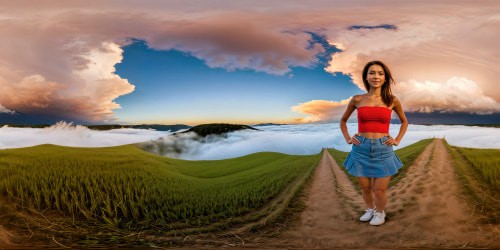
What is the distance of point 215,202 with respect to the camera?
201 inches

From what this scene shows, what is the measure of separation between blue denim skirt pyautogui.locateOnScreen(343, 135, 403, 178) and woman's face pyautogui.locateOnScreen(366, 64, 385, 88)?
0.78 metres

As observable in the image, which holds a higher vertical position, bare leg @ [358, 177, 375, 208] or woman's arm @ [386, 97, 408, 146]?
woman's arm @ [386, 97, 408, 146]

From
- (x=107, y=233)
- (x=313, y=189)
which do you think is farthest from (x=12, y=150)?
(x=313, y=189)

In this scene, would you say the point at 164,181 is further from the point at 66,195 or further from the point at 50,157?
the point at 50,157

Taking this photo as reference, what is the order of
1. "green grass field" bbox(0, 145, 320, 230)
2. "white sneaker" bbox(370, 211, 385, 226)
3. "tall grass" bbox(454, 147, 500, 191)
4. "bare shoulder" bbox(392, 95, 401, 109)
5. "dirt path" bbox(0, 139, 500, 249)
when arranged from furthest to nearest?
"tall grass" bbox(454, 147, 500, 191)
"white sneaker" bbox(370, 211, 385, 226)
"bare shoulder" bbox(392, 95, 401, 109)
"green grass field" bbox(0, 145, 320, 230)
"dirt path" bbox(0, 139, 500, 249)

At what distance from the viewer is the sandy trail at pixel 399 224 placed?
4.37m

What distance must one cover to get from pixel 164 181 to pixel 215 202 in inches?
52.1

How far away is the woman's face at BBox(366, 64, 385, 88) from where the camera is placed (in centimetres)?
477

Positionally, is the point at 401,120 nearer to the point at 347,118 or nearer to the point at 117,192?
the point at 347,118

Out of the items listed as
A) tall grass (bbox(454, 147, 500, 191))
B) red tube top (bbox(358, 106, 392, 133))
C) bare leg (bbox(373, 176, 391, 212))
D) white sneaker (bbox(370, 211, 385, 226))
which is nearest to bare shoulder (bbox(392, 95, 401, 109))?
red tube top (bbox(358, 106, 392, 133))

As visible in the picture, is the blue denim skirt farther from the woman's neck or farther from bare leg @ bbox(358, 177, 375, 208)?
the woman's neck

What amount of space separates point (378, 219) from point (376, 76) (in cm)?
211

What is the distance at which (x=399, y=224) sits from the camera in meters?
4.92

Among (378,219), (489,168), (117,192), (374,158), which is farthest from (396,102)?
(489,168)
